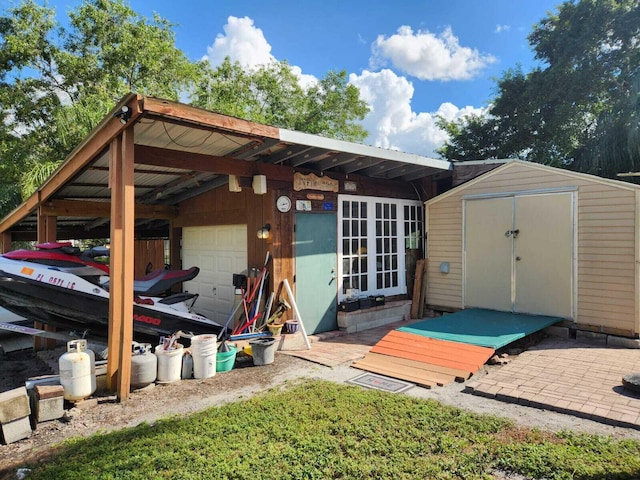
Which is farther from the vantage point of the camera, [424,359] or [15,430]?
[424,359]

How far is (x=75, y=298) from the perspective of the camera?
4770mm

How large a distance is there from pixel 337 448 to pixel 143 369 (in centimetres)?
233

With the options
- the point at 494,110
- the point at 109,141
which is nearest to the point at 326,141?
the point at 109,141

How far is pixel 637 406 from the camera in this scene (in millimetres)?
3373

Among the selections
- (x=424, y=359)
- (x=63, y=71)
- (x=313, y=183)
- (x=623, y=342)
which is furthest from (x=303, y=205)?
(x=63, y=71)

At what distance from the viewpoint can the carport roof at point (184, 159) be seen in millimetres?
3885

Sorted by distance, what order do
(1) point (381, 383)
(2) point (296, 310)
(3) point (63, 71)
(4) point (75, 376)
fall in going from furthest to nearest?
(3) point (63, 71), (2) point (296, 310), (1) point (381, 383), (4) point (75, 376)

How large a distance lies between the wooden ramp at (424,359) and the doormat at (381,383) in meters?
0.09

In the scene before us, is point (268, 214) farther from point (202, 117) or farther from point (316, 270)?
point (202, 117)

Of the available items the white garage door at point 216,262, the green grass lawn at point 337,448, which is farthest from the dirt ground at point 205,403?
the white garage door at point 216,262

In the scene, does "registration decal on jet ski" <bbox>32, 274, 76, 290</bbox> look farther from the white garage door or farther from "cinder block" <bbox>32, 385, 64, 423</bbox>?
the white garage door

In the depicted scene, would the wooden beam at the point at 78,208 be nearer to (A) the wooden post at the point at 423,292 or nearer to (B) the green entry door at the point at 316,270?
Answer: (B) the green entry door at the point at 316,270

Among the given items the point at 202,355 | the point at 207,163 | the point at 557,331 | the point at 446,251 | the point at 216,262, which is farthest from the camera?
the point at 446,251

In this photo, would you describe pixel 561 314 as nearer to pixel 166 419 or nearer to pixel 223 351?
pixel 223 351
